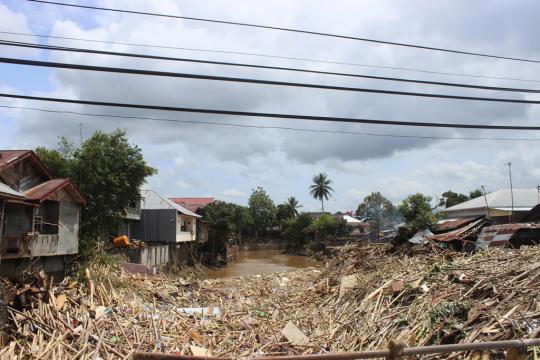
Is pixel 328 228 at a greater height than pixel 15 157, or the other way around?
pixel 15 157

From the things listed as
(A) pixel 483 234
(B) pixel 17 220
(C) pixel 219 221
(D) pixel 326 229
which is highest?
(C) pixel 219 221

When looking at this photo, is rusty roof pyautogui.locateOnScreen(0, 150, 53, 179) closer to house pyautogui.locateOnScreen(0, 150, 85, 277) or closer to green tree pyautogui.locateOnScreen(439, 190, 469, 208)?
house pyautogui.locateOnScreen(0, 150, 85, 277)

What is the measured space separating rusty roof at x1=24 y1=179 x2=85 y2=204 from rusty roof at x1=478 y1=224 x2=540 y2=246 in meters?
14.5

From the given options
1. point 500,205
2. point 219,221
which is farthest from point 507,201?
point 219,221

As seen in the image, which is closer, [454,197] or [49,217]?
[49,217]

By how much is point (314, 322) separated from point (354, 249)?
7.31 meters

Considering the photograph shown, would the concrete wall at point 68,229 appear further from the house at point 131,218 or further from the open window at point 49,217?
the house at point 131,218

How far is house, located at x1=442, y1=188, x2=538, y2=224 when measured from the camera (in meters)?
43.9

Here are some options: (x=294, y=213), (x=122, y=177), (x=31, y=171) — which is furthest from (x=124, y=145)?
(x=294, y=213)

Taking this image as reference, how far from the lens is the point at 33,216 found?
1430 centimetres

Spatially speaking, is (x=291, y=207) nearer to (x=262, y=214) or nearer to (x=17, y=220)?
(x=262, y=214)

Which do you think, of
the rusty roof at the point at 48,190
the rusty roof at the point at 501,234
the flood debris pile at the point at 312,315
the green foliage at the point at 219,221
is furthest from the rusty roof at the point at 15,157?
the green foliage at the point at 219,221

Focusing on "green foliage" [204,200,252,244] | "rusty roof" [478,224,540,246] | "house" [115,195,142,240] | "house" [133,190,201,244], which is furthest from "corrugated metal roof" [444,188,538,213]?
"house" [115,195,142,240]

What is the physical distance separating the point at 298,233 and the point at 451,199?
2730 cm
